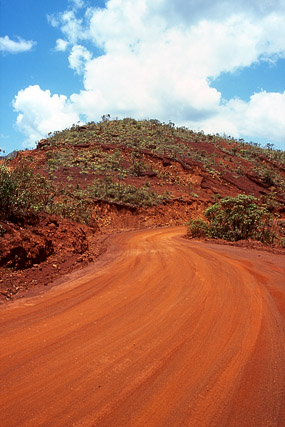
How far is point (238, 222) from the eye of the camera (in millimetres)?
13891

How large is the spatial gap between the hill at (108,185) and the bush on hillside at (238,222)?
5.77 m

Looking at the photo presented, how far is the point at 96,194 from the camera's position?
22906 mm

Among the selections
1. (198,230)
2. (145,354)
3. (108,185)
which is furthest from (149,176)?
(145,354)

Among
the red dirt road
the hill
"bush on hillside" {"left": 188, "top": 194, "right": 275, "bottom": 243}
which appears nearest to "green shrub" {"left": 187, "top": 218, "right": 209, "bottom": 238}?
"bush on hillside" {"left": 188, "top": 194, "right": 275, "bottom": 243}

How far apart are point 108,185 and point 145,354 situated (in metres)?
21.6

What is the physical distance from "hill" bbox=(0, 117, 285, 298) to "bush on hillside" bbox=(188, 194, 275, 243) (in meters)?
5.77

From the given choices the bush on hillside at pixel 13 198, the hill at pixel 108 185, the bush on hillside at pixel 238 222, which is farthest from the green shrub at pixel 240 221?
the bush on hillside at pixel 13 198

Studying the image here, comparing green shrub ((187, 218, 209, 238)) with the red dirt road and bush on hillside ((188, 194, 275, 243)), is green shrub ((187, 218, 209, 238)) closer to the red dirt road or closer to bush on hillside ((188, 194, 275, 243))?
bush on hillside ((188, 194, 275, 243))

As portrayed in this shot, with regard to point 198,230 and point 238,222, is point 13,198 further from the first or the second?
point 238,222

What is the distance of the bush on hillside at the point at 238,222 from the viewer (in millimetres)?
13445

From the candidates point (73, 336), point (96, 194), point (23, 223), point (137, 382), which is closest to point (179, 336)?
point (137, 382)

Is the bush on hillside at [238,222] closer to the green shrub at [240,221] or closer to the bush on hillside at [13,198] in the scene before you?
the green shrub at [240,221]

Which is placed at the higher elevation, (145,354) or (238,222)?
(238,222)

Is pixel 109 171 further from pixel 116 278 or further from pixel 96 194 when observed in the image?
pixel 116 278
